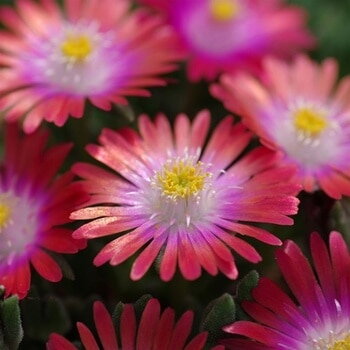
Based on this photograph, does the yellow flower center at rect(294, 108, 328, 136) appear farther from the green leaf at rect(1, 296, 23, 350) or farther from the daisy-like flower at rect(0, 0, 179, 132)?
the green leaf at rect(1, 296, 23, 350)

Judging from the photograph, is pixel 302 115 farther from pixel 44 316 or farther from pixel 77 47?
pixel 44 316

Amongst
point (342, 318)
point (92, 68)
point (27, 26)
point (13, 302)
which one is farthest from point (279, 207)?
point (27, 26)

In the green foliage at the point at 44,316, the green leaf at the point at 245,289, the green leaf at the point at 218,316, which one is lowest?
the green leaf at the point at 218,316

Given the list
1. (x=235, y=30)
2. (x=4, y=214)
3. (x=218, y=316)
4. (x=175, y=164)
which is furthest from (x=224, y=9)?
(x=218, y=316)

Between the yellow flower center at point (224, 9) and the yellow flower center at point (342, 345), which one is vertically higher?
the yellow flower center at point (224, 9)

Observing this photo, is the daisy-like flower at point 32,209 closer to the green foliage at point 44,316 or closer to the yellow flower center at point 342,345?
the green foliage at point 44,316

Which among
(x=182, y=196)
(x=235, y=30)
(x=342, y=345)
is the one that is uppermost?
(x=235, y=30)

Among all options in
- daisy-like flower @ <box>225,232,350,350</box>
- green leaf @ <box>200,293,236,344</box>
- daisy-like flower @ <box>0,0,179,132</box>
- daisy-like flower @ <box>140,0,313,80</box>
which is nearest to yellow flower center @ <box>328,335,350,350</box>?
daisy-like flower @ <box>225,232,350,350</box>

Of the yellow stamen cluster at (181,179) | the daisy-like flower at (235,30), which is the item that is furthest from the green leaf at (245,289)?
the daisy-like flower at (235,30)
